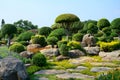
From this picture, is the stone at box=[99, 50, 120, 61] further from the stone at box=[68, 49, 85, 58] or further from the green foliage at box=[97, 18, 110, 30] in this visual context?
the green foliage at box=[97, 18, 110, 30]

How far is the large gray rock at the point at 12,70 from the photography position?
11.1 meters

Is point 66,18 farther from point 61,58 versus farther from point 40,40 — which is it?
point 61,58

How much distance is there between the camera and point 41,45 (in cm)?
2366

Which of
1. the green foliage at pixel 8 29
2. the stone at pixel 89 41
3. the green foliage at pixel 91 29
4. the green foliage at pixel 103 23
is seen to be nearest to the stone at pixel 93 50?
the stone at pixel 89 41

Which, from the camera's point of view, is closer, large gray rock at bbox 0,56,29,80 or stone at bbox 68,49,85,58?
large gray rock at bbox 0,56,29,80

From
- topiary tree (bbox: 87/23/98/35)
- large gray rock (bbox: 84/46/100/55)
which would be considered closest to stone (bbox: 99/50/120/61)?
large gray rock (bbox: 84/46/100/55)

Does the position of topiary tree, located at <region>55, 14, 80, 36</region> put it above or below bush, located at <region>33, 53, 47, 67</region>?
above

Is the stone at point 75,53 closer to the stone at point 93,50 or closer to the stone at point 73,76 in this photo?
the stone at point 93,50

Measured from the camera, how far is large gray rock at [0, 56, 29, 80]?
11.1 metres

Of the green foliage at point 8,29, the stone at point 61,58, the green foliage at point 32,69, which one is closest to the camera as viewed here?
the green foliage at point 32,69

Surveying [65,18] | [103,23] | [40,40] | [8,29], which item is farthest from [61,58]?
[103,23]

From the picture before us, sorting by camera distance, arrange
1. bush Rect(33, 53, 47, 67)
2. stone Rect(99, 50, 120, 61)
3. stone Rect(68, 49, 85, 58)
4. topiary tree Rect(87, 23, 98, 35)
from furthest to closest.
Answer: topiary tree Rect(87, 23, 98, 35), stone Rect(68, 49, 85, 58), stone Rect(99, 50, 120, 61), bush Rect(33, 53, 47, 67)

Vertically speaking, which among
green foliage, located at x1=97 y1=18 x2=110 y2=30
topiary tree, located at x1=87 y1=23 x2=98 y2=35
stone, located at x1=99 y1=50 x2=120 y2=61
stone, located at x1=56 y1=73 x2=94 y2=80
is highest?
green foliage, located at x1=97 y1=18 x2=110 y2=30

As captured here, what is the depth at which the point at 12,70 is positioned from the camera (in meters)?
11.1
